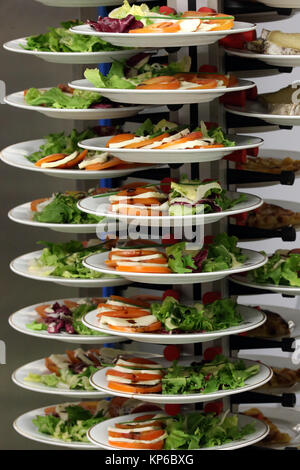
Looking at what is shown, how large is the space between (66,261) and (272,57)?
Result: 1239 millimetres

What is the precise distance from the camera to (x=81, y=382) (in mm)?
4988

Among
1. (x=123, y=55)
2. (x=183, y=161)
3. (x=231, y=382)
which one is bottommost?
(x=231, y=382)

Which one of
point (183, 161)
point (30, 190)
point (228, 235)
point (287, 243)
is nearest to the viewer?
point (183, 161)

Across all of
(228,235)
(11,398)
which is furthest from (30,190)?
(228,235)

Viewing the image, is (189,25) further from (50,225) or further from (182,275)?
(50,225)

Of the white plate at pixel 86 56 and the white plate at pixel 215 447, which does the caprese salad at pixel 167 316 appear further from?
the white plate at pixel 86 56

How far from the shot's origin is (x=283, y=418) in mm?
5320

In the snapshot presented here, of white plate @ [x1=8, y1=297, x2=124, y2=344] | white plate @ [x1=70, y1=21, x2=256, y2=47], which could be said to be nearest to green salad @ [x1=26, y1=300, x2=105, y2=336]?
white plate @ [x1=8, y1=297, x2=124, y2=344]

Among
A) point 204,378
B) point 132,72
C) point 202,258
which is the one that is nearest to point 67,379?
point 204,378

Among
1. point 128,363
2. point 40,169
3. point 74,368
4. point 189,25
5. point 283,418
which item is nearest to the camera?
point 189,25

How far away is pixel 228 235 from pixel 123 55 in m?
0.85

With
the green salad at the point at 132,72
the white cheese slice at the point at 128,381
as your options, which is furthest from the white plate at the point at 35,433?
the green salad at the point at 132,72

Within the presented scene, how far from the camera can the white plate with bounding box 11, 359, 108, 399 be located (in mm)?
4910
